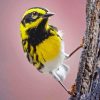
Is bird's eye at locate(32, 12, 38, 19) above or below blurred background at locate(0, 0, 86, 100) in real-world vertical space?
above

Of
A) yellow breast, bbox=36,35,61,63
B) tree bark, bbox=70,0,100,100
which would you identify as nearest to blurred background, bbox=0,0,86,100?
yellow breast, bbox=36,35,61,63

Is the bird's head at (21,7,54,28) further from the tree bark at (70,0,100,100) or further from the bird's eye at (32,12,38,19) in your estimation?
the tree bark at (70,0,100,100)

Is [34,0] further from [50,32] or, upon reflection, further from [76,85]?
[76,85]

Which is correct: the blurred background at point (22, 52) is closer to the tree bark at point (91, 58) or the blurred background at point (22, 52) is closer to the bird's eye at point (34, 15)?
the bird's eye at point (34, 15)

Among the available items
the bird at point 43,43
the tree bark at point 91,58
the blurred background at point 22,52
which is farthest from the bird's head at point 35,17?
the blurred background at point 22,52

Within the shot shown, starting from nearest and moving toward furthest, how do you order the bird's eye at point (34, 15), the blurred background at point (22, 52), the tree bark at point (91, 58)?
1. the tree bark at point (91, 58)
2. the bird's eye at point (34, 15)
3. the blurred background at point (22, 52)

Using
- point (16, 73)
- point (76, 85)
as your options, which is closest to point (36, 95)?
point (16, 73)

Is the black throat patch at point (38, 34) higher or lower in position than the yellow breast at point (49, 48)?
higher
